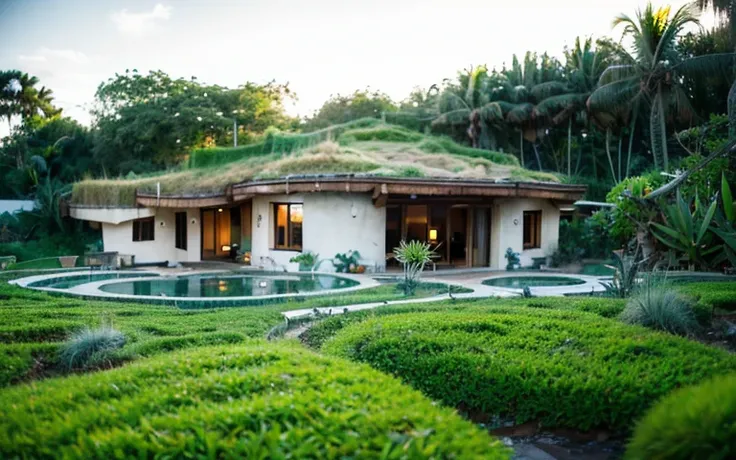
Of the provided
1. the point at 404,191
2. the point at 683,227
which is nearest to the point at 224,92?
the point at 404,191

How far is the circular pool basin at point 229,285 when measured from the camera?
47.8 ft

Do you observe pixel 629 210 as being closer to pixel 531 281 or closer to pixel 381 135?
pixel 531 281

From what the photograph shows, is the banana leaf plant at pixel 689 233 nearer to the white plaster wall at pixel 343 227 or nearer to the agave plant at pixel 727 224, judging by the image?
the agave plant at pixel 727 224

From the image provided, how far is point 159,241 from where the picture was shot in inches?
883

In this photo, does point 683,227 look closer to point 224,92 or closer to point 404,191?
point 404,191

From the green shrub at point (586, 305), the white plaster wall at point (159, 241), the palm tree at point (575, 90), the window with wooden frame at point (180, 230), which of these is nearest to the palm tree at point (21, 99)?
the white plaster wall at point (159, 241)

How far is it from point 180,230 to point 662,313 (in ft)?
62.3

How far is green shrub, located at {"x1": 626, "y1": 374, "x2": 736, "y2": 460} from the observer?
312 cm

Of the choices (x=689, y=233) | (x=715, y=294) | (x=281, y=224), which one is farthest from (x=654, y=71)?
(x=715, y=294)

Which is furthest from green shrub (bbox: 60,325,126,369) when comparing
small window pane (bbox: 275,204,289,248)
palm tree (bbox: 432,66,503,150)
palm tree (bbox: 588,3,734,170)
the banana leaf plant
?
palm tree (bbox: 432,66,503,150)

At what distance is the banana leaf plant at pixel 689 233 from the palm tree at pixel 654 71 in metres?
13.8

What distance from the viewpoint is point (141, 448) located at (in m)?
3.26

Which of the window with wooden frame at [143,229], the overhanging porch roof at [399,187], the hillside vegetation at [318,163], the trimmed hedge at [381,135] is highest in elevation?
the trimmed hedge at [381,135]

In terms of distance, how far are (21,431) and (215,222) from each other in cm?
2250
